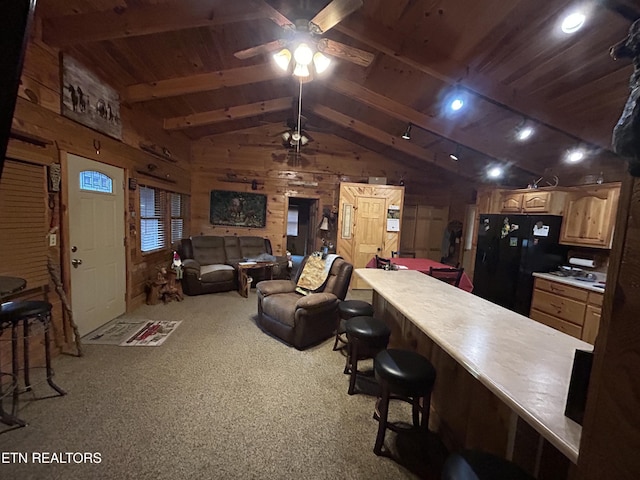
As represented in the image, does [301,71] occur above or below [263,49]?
below

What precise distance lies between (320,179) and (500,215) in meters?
3.69

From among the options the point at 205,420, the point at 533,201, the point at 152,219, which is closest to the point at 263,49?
the point at 205,420

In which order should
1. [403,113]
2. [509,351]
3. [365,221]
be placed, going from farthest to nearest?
[365,221], [403,113], [509,351]

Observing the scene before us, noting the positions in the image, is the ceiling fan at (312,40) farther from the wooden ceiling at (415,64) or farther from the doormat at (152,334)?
the doormat at (152,334)

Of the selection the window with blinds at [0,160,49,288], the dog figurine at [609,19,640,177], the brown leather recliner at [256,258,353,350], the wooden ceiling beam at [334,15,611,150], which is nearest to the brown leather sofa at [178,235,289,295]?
the brown leather recliner at [256,258,353,350]

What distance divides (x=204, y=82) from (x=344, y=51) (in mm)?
2233

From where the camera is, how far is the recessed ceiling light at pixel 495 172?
202 inches

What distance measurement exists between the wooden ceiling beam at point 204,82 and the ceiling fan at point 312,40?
1.33 metres

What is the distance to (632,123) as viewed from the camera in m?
0.52

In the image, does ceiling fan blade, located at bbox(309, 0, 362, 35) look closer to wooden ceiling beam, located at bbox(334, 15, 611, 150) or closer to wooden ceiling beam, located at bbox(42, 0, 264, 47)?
wooden ceiling beam, located at bbox(334, 15, 611, 150)

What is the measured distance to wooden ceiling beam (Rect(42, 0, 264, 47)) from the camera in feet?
7.97

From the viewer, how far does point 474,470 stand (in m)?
0.96

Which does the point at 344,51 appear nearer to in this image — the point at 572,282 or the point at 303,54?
the point at 303,54

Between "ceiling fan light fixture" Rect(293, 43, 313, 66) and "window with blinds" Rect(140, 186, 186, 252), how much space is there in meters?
3.16
